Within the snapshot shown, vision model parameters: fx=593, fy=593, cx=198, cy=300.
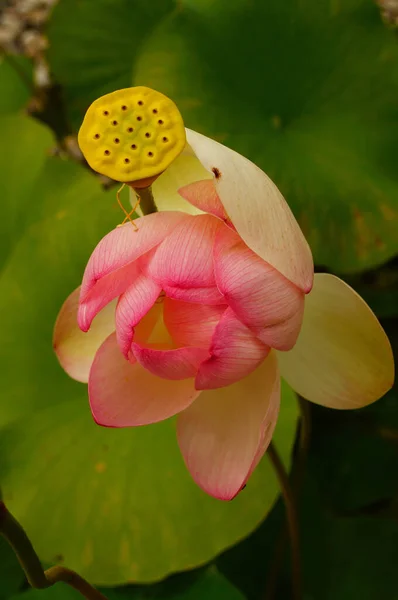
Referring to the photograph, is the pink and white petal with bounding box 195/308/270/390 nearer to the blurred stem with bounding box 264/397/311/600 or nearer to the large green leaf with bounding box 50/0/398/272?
the blurred stem with bounding box 264/397/311/600

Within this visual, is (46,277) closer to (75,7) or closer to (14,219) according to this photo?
(14,219)

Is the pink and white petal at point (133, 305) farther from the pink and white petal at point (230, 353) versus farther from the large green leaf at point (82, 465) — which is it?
the large green leaf at point (82, 465)

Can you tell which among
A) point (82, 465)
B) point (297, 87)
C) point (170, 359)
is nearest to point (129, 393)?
point (170, 359)

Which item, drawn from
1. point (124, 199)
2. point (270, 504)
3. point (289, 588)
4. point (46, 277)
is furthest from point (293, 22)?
point (289, 588)

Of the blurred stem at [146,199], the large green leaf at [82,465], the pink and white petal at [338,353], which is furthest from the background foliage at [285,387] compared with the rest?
the blurred stem at [146,199]

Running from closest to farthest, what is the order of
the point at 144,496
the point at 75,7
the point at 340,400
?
the point at 340,400
the point at 144,496
the point at 75,7

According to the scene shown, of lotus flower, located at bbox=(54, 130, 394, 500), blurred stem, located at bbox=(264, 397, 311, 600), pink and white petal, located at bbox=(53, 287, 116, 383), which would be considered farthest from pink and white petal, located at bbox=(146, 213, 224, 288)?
blurred stem, located at bbox=(264, 397, 311, 600)
